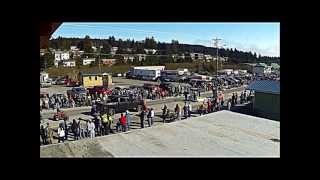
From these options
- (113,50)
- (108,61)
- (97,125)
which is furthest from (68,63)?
(97,125)

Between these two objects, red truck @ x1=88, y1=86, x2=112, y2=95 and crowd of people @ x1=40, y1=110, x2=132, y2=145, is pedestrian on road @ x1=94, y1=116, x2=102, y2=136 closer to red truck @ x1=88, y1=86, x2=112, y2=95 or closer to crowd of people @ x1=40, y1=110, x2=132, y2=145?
crowd of people @ x1=40, y1=110, x2=132, y2=145

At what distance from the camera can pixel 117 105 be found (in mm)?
6324

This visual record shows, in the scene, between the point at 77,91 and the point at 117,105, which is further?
the point at 117,105

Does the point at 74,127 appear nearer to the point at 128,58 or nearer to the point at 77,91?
the point at 77,91

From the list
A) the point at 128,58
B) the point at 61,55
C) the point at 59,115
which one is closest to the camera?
the point at 61,55

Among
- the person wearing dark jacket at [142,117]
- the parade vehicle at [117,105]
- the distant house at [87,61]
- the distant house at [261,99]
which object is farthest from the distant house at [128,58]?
the distant house at [261,99]

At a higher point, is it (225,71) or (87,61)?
(87,61)

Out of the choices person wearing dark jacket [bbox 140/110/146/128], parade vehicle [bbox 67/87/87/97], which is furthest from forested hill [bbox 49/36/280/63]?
person wearing dark jacket [bbox 140/110/146/128]
